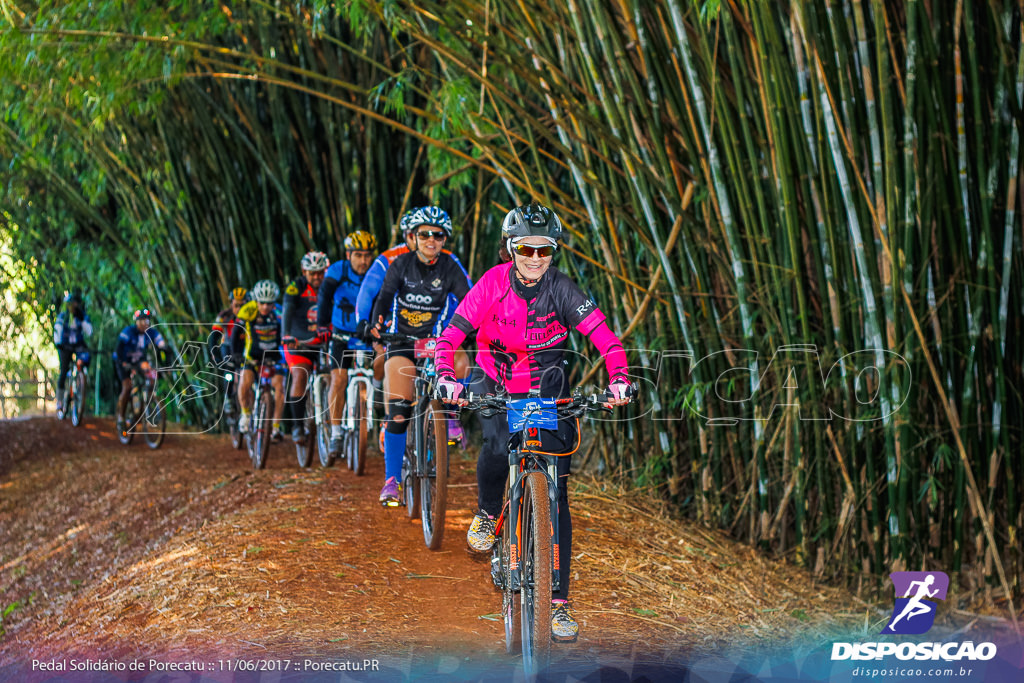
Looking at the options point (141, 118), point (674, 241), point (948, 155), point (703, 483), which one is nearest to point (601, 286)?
point (674, 241)

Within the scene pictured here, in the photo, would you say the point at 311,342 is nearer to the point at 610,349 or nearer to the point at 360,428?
the point at 360,428

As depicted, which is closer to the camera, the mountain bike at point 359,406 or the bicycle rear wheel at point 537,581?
the bicycle rear wheel at point 537,581

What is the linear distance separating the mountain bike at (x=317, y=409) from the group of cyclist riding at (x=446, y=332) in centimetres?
4

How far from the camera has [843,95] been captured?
3434 mm

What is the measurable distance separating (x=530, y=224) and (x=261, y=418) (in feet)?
12.5

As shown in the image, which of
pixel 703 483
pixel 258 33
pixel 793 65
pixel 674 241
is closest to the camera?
pixel 793 65

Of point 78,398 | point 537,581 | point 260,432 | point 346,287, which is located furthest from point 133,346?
point 537,581

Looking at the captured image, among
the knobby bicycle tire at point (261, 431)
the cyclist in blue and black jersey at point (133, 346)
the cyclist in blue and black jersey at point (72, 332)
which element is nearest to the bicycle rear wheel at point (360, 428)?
the knobby bicycle tire at point (261, 431)

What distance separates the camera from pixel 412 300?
392cm

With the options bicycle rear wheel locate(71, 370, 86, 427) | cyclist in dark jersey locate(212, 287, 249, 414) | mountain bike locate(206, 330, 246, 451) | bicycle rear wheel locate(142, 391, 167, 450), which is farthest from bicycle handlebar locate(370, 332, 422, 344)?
bicycle rear wheel locate(71, 370, 86, 427)

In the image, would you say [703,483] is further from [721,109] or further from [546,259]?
[546,259]

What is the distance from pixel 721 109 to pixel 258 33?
3.77 m

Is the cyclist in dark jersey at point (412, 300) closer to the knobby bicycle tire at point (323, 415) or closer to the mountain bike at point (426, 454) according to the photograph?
the mountain bike at point (426, 454)

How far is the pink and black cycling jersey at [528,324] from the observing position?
8.80 feet
